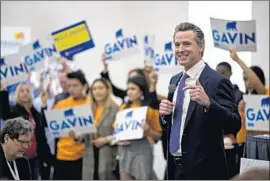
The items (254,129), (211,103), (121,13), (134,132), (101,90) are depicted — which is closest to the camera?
(211,103)

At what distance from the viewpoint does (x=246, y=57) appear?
552cm

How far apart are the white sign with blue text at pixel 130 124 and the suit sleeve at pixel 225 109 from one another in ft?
6.97

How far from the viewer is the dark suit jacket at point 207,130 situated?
241cm

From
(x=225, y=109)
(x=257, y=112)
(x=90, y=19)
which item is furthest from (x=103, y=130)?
(x=90, y=19)

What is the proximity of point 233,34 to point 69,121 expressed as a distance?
1561 millimetres

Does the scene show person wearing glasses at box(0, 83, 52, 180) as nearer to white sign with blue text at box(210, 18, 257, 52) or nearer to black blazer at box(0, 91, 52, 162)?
black blazer at box(0, 91, 52, 162)

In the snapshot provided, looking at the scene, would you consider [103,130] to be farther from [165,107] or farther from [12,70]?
[165,107]

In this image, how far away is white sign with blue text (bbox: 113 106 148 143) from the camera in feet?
14.9

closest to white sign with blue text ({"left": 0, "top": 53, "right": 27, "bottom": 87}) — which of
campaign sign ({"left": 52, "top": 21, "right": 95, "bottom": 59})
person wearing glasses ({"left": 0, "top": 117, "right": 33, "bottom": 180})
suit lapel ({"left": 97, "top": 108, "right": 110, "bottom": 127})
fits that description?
campaign sign ({"left": 52, "top": 21, "right": 95, "bottom": 59})

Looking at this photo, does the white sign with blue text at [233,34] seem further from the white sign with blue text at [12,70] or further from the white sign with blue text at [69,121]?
the white sign with blue text at [12,70]

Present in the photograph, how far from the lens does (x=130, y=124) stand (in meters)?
4.59

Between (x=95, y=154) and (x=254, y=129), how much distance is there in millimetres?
1398

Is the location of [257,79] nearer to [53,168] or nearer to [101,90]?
[101,90]

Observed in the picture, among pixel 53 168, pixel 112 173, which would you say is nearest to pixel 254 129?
pixel 112 173
